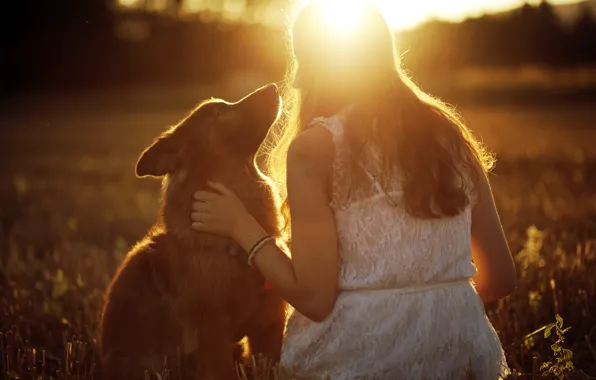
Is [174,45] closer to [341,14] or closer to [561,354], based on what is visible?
[341,14]

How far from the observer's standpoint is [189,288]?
434 centimetres

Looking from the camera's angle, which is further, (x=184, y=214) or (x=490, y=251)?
(x=184, y=214)

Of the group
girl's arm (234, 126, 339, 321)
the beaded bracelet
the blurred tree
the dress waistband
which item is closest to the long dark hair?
girl's arm (234, 126, 339, 321)

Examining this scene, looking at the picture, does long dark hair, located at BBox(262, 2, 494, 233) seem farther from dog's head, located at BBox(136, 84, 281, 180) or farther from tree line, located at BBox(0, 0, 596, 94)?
Result: tree line, located at BBox(0, 0, 596, 94)

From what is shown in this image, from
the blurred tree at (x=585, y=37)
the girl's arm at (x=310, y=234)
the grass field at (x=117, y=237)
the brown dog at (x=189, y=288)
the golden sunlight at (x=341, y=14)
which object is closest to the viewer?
the girl's arm at (x=310, y=234)

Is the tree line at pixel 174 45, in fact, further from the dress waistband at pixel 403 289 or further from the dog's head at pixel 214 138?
the dress waistband at pixel 403 289

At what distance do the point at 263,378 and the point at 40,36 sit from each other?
4206 centimetres

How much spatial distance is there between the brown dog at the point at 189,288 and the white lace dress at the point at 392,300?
811 mm

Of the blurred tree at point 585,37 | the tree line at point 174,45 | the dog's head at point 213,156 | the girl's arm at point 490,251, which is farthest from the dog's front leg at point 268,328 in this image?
the blurred tree at point 585,37

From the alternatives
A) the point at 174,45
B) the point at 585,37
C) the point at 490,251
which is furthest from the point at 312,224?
the point at 585,37

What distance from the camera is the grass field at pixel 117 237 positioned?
16.4ft

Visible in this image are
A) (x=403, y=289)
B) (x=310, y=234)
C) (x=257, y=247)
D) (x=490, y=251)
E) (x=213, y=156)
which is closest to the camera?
(x=310, y=234)

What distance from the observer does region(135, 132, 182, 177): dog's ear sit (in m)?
4.38

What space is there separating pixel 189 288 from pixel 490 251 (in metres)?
1.61
